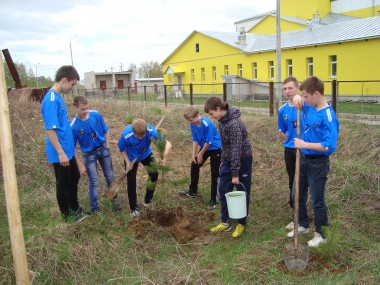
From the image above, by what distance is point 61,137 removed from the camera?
395 centimetres

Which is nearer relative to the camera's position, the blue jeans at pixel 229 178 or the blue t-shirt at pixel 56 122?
the blue t-shirt at pixel 56 122

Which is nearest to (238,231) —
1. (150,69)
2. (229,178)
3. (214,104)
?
(229,178)

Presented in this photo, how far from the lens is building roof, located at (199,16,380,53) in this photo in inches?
794

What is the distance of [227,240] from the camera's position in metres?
4.18

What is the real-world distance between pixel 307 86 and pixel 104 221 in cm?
272

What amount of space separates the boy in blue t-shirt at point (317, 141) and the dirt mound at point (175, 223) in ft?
4.47

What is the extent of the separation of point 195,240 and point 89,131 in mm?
1823

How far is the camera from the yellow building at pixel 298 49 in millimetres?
20281

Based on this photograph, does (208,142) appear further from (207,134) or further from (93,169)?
(93,169)

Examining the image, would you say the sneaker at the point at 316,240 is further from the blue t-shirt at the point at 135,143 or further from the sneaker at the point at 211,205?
the blue t-shirt at the point at 135,143

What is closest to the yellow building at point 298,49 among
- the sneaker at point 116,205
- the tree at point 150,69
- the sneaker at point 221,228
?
the sneaker at point 116,205

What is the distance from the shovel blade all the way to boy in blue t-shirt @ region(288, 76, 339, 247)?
0.94 feet

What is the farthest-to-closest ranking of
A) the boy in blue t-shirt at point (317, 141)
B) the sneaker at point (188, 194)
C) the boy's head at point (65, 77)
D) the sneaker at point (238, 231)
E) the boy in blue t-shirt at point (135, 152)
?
the sneaker at point (188, 194) → the boy in blue t-shirt at point (135, 152) → the sneaker at point (238, 231) → the boy's head at point (65, 77) → the boy in blue t-shirt at point (317, 141)

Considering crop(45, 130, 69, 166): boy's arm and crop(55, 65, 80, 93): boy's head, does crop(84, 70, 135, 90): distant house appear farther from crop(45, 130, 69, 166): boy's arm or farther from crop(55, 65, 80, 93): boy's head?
crop(45, 130, 69, 166): boy's arm
